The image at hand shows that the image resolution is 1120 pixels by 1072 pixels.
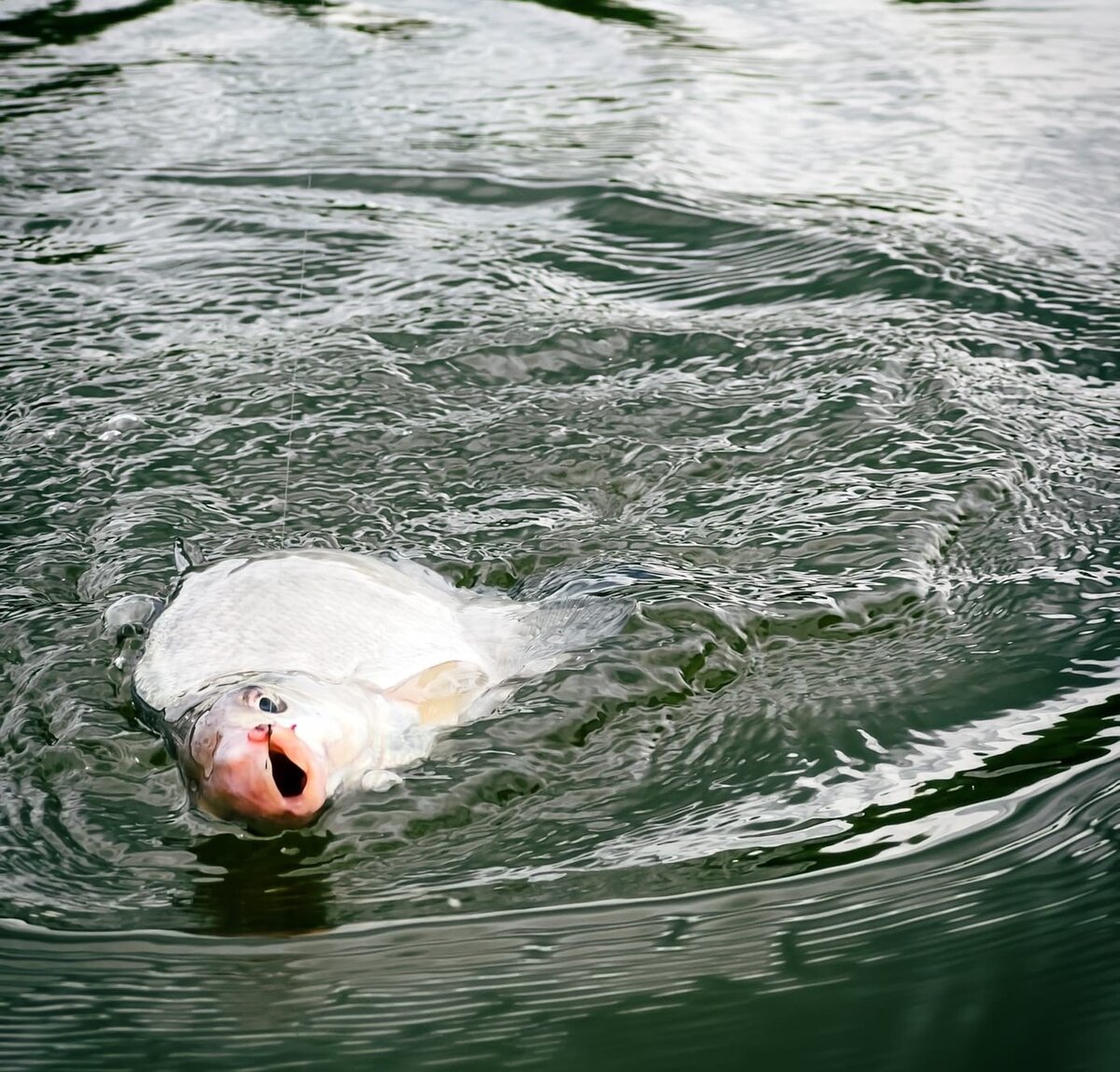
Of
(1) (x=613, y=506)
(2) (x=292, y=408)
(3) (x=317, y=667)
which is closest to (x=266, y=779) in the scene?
(3) (x=317, y=667)

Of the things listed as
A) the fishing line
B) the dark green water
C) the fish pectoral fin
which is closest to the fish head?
the dark green water

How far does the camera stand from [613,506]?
4.03 meters

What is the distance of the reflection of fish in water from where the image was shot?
2559mm

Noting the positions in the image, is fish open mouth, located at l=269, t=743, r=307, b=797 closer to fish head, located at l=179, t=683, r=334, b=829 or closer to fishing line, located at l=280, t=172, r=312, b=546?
fish head, located at l=179, t=683, r=334, b=829

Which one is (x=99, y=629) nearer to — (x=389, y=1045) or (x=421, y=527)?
(x=421, y=527)

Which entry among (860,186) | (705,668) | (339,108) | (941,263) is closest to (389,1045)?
(705,668)

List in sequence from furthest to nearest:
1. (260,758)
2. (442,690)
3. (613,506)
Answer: (613,506), (442,690), (260,758)

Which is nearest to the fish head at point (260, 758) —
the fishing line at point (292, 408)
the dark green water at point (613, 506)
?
the dark green water at point (613, 506)

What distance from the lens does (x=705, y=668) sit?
3338mm

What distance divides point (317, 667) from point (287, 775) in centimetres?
35

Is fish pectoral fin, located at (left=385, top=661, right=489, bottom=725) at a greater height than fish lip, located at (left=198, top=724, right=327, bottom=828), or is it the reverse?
fish lip, located at (left=198, top=724, right=327, bottom=828)

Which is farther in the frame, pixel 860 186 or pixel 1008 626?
pixel 860 186

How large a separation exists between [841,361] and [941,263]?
87cm

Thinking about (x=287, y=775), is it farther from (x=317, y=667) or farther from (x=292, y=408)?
(x=292, y=408)
